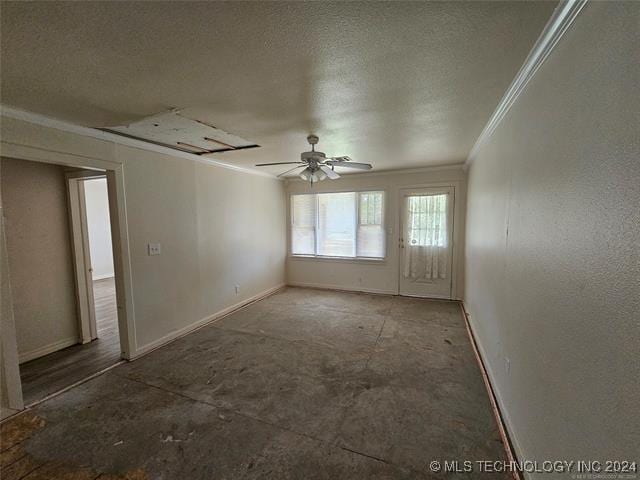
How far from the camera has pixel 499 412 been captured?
6.61 feet

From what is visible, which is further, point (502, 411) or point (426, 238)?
point (426, 238)

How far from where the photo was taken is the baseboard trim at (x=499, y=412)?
165 centimetres

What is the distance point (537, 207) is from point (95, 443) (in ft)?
10.4

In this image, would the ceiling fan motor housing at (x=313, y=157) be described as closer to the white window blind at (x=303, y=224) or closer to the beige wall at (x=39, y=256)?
the white window blind at (x=303, y=224)

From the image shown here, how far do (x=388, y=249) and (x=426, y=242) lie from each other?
70 centimetres

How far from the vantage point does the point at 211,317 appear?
398 centimetres

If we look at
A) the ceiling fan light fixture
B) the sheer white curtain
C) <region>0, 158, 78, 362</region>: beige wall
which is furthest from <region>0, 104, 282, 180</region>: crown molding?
the sheer white curtain

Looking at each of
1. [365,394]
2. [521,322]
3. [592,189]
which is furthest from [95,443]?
[592,189]

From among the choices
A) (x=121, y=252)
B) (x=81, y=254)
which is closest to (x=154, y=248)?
(x=121, y=252)

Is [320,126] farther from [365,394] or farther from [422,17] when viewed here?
[365,394]

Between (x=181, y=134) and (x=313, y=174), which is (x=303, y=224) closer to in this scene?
(x=313, y=174)

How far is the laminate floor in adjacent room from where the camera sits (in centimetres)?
242

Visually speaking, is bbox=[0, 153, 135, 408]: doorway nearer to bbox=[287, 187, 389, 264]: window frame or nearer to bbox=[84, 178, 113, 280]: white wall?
bbox=[287, 187, 389, 264]: window frame

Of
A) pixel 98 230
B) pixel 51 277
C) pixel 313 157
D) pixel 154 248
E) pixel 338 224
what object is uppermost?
pixel 313 157
